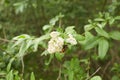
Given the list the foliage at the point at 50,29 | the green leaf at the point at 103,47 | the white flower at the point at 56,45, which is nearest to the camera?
the white flower at the point at 56,45

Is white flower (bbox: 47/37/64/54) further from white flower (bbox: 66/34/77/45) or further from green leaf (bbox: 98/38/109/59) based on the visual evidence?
green leaf (bbox: 98/38/109/59)

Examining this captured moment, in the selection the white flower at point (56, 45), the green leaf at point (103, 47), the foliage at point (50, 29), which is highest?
the white flower at point (56, 45)

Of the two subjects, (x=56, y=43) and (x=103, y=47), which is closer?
(x=56, y=43)

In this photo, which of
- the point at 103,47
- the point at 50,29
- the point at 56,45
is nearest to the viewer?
the point at 56,45

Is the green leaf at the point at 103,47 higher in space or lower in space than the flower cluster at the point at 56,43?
lower

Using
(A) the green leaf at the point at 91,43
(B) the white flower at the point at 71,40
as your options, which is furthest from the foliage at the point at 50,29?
(B) the white flower at the point at 71,40

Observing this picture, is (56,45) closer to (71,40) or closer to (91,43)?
(71,40)

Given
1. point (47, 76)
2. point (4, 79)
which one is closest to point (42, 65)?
point (47, 76)

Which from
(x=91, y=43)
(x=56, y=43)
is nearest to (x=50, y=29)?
(x=91, y=43)

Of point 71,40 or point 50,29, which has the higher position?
point 71,40

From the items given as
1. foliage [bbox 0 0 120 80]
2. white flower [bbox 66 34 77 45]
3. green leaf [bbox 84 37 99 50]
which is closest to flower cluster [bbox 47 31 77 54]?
white flower [bbox 66 34 77 45]

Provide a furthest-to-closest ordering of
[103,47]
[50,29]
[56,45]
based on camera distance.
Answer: [50,29] < [103,47] < [56,45]

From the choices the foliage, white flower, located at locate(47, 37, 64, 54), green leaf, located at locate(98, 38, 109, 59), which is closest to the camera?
white flower, located at locate(47, 37, 64, 54)

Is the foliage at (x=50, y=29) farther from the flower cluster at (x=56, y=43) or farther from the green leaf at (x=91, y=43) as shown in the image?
the flower cluster at (x=56, y=43)
